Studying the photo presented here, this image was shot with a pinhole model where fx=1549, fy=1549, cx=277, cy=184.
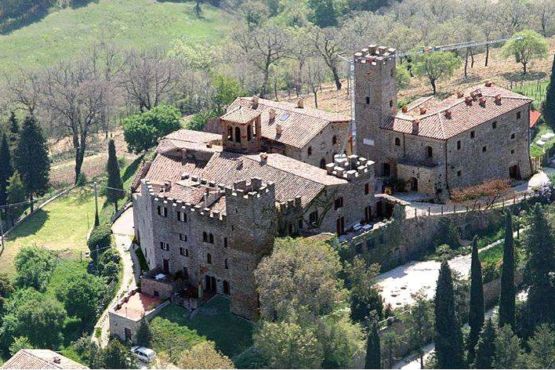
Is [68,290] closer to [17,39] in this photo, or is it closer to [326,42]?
[326,42]

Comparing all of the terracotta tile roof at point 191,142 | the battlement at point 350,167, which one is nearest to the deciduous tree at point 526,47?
the terracotta tile roof at point 191,142

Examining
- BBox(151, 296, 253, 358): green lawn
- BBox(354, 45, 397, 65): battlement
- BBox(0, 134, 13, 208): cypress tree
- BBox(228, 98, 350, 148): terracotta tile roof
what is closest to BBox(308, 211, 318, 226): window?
BBox(151, 296, 253, 358): green lawn

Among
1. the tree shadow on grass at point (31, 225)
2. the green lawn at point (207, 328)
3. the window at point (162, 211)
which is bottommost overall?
the tree shadow on grass at point (31, 225)

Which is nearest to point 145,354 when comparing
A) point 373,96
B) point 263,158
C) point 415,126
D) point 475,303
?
point 263,158

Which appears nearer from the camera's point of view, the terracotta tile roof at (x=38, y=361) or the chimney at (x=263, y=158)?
the terracotta tile roof at (x=38, y=361)

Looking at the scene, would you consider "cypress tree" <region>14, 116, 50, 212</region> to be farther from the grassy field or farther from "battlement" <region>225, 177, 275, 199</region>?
the grassy field

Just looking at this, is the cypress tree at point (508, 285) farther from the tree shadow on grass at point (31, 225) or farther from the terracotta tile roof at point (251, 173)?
the tree shadow on grass at point (31, 225)

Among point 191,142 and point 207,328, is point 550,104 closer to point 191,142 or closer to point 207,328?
point 191,142
